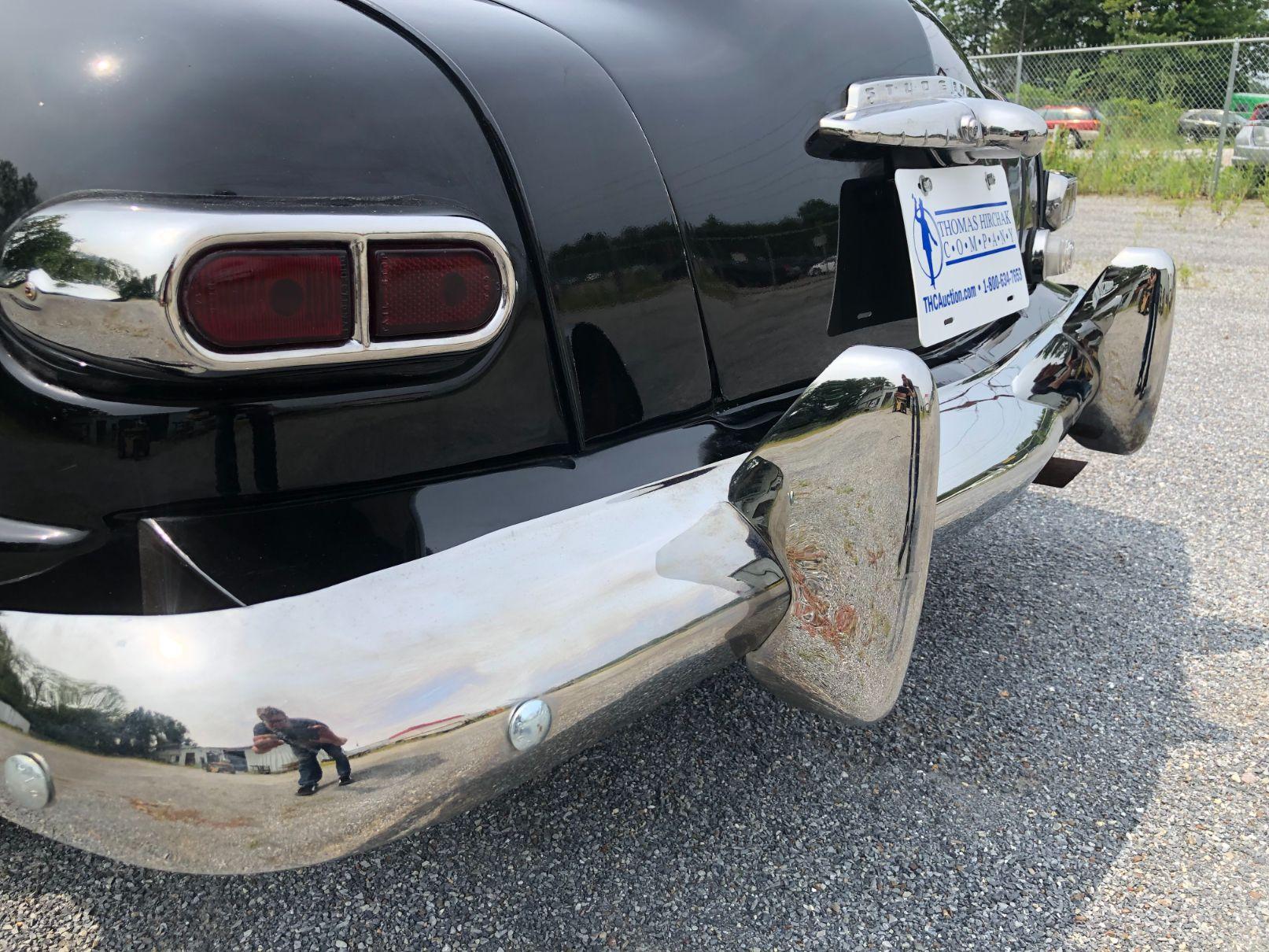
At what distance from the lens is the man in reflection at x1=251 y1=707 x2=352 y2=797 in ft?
3.09

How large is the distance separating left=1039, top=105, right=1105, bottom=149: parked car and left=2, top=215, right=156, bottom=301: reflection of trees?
41.9 feet

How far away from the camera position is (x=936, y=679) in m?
2.18

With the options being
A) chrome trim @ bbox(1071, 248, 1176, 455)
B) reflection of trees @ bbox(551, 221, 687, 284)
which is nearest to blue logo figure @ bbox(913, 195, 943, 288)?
chrome trim @ bbox(1071, 248, 1176, 455)

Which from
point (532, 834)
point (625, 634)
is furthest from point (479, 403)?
point (532, 834)

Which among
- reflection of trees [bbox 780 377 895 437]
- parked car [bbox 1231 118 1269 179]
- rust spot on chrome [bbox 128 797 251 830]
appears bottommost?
rust spot on chrome [bbox 128 797 251 830]

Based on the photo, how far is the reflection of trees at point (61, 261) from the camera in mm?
936

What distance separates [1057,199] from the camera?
2469 mm

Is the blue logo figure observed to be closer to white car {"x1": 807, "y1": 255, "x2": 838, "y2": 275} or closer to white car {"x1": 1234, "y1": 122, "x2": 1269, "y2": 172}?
white car {"x1": 807, "y1": 255, "x2": 838, "y2": 275}

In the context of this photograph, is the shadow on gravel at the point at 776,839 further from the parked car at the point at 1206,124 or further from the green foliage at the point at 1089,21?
the green foliage at the point at 1089,21

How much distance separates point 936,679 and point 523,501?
130 centimetres

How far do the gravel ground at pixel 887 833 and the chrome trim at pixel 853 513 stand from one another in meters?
0.43

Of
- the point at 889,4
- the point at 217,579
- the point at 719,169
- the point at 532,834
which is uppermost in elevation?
the point at 889,4

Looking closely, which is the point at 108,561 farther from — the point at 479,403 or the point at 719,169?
the point at 719,169

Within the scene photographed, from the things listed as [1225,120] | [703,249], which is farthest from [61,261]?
[1225,120]
